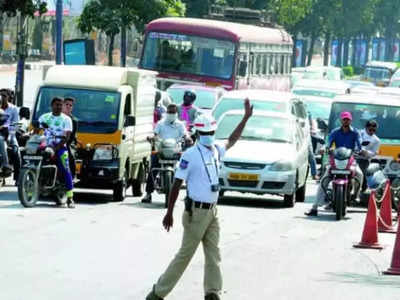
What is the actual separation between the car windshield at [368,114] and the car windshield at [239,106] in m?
1.19

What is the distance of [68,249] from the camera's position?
15562 millimetres

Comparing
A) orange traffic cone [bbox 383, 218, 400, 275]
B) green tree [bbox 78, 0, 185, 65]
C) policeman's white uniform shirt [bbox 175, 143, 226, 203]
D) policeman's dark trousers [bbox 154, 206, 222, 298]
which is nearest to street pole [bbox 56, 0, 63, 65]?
green tree [bbox 78, 0, 185, 65]

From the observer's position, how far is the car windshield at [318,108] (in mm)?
41844

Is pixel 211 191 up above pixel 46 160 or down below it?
above

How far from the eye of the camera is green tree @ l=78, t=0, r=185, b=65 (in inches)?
1930

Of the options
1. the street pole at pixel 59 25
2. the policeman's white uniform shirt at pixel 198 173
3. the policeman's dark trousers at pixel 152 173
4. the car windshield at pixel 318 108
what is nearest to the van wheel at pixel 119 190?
the policeman's dark trousers at pixel 152 173

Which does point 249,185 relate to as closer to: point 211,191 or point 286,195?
point 286,195

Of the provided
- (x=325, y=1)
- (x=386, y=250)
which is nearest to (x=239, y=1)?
(x=325, y=1)

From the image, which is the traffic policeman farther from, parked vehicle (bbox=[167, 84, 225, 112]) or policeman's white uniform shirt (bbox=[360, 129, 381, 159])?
parked vehicle (bbox=[167, 84, 225, 112])

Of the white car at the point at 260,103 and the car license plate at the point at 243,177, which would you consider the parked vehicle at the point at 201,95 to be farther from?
the car license plate at the point at 243,177

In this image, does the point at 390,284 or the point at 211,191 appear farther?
the point at 390,284

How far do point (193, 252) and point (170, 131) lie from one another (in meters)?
11.2

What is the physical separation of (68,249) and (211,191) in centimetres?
427

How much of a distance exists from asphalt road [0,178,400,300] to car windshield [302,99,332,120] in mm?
19086
